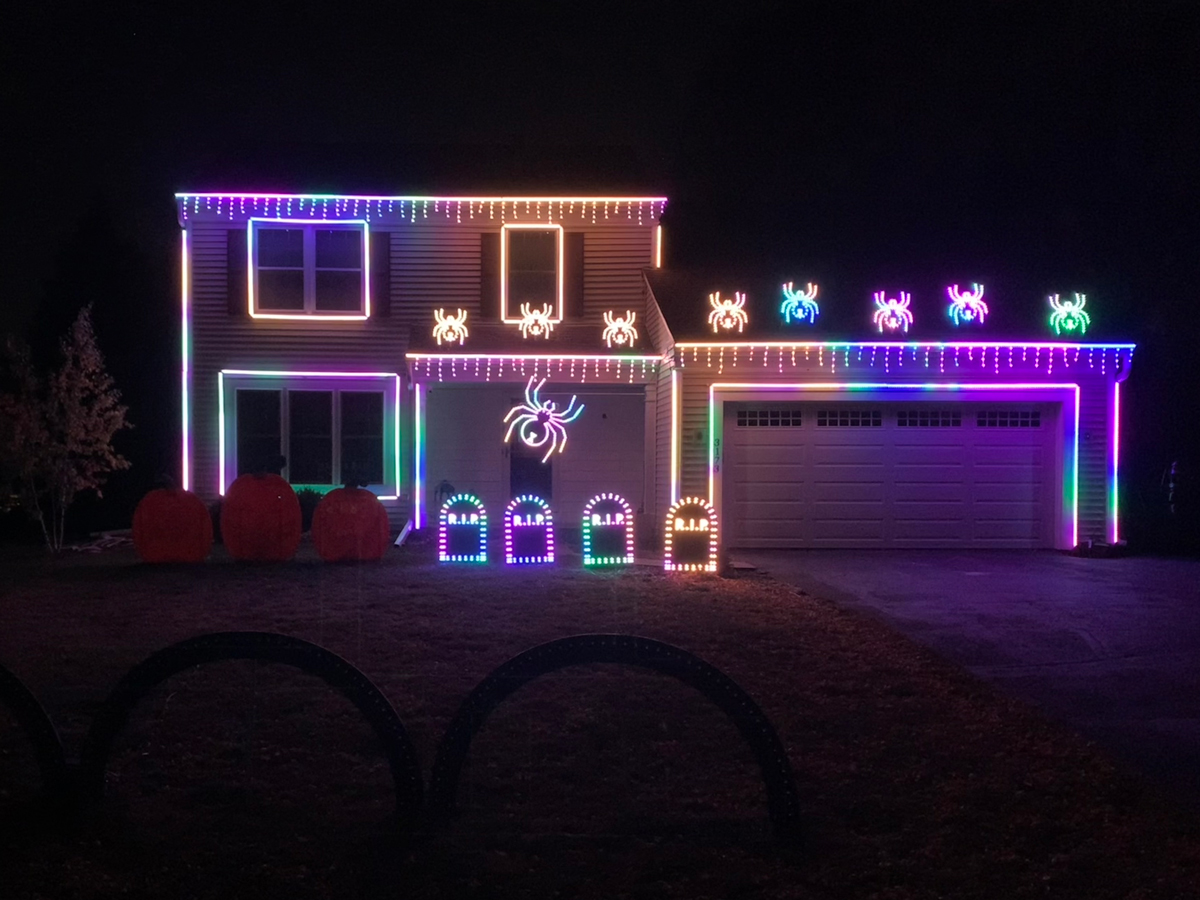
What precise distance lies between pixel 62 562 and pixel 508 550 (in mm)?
5796

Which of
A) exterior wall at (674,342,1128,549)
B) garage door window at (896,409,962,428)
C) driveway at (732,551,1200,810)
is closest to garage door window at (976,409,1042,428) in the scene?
garage door window at (896,409,962,428)

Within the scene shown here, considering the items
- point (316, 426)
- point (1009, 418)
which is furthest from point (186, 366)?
point (1009, 418)

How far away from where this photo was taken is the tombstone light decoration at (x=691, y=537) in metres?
12.1

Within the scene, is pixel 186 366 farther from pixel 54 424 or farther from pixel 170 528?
pixel 170 528

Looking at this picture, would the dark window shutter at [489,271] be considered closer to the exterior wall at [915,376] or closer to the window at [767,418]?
the exterior wall at [915,376]

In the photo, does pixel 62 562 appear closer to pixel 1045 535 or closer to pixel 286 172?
pixel 286 172

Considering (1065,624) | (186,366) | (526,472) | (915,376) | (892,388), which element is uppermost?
(186,366)

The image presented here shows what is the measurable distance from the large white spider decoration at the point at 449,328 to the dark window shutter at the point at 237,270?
3.06 m

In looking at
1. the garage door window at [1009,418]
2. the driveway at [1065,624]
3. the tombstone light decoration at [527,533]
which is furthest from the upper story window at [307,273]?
the garage door window at [1009,418]

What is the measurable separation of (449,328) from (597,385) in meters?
2.54

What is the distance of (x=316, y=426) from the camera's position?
16.7 m

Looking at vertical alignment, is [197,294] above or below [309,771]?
above

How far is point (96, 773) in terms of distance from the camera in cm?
471

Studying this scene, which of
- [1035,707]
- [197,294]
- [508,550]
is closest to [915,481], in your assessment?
[508,550]
